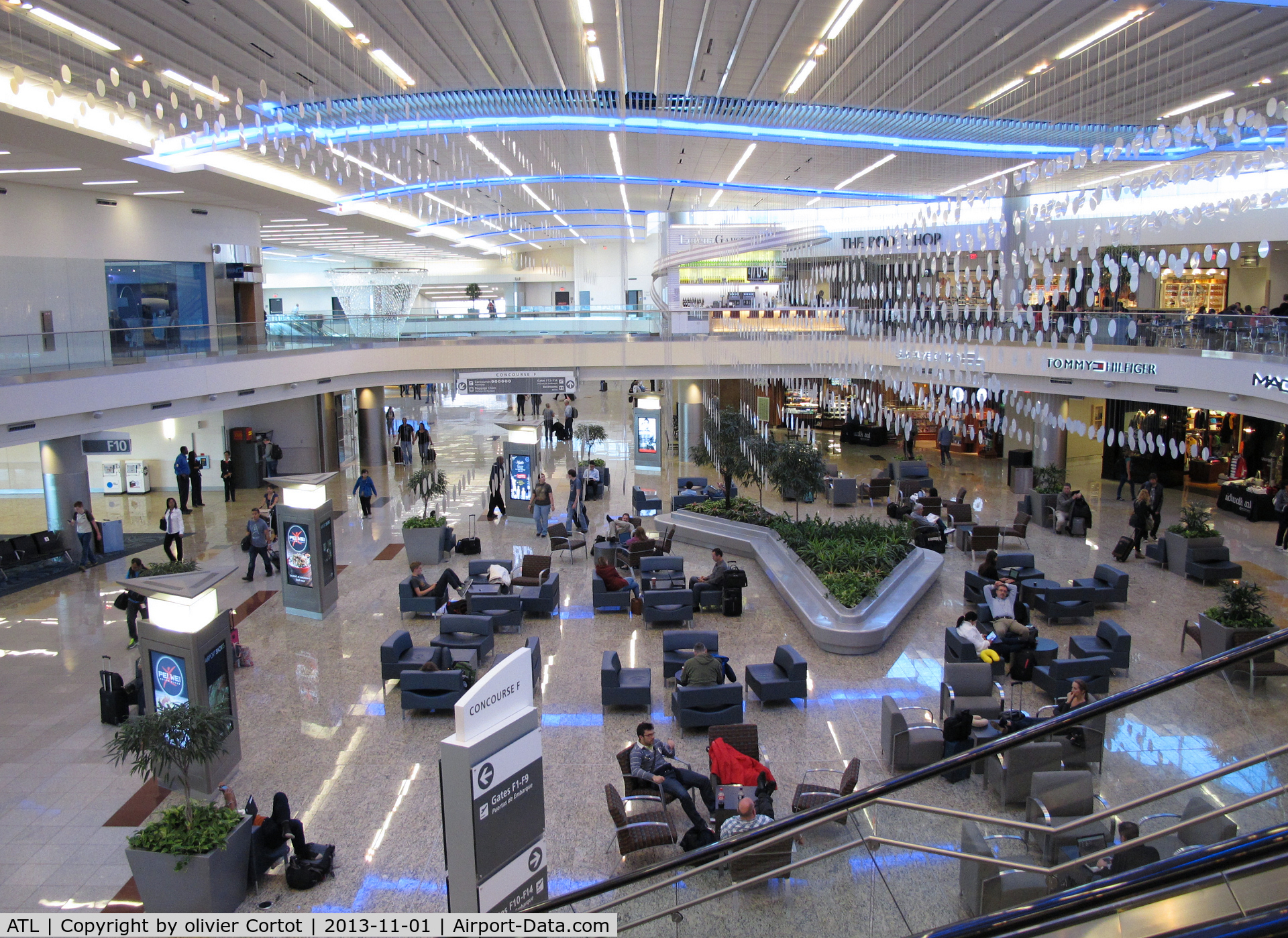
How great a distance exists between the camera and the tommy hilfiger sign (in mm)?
17500

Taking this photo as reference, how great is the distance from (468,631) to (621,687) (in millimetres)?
2509

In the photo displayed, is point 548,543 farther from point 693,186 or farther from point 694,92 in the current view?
point 693,186

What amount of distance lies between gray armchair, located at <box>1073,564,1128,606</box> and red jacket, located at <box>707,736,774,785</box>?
7.01m

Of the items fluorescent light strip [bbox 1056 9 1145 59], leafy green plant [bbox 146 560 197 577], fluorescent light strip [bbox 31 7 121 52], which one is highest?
fluorescent light strip [bbox 1056 9 1145 59]

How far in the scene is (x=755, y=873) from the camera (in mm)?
4695

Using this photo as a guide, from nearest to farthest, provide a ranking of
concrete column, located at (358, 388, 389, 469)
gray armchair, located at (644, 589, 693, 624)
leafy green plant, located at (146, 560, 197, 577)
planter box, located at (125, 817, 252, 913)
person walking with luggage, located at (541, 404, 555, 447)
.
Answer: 1. planter box, located at (125, 817, 252, 913)
2. leafy green plant, located at (146, 560, 197, 577)
3. gray armchair, located at (644, 589, 693, 624)
4. concrete column, located at (358, 388, 389, 469)
5. person walking with luggage, located at (541, 404, 555, 447)

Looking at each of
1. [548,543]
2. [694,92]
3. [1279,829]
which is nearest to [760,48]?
[694,92]

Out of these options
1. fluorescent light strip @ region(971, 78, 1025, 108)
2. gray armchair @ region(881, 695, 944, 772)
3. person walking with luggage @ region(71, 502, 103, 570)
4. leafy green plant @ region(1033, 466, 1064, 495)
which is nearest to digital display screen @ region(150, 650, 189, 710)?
gray armchair @ region(881, 695, 944, 772)

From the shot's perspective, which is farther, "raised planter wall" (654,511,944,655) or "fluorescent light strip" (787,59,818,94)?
"fluorescent light strip" (787,59,818,94)

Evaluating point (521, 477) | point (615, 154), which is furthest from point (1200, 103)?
point (521, 477)

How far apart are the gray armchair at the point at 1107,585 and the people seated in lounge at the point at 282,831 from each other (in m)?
10.3

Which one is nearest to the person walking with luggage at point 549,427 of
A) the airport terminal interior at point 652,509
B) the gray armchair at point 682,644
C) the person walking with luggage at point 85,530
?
the airport terminal interior at point 652,509

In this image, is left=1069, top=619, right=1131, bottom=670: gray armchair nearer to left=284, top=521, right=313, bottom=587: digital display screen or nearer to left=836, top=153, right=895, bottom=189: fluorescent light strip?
left=284, top=521, right=313, bottom=587: digital display screen

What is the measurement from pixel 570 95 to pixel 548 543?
817cm
